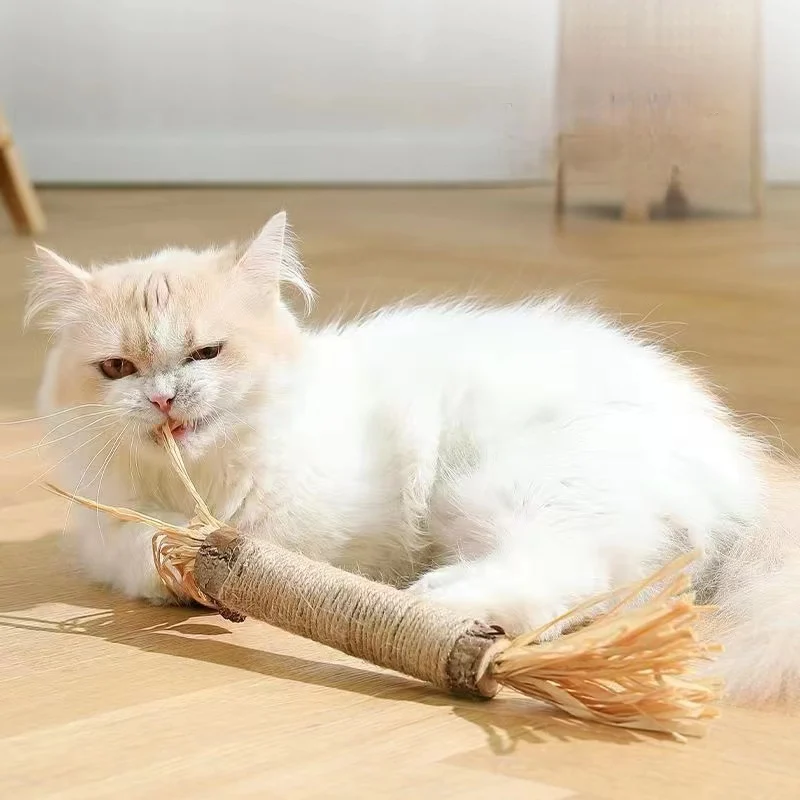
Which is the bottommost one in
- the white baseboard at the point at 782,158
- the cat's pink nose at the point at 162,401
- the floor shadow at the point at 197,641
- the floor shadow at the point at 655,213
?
the floor shadow at the point at 197,641

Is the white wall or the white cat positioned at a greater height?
the white wall

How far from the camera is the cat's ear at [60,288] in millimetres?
1379

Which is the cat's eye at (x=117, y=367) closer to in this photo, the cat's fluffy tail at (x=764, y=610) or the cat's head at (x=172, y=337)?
the cat's head at (x=172, y=337)

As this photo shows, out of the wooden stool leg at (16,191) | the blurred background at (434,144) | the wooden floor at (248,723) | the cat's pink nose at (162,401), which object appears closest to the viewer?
the wooden floor at (248,723)

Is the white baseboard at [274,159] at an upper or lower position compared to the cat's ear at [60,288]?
upper

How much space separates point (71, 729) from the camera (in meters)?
1.07

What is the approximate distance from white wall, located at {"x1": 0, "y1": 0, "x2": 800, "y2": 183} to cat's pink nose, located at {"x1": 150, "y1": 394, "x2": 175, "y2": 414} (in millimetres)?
2273

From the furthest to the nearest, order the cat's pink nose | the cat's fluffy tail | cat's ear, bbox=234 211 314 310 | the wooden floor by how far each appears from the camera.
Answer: cat's ear, bbox=234 211 314 310
the cat's pink nose
the cat's fluffy tail
the wooden floor

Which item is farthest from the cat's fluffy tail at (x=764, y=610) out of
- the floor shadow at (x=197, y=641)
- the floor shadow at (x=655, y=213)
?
the floor shadow at (x=655, y=213)

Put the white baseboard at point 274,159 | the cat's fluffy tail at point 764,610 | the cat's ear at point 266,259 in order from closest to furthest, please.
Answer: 1. the cat's fluffy tail at point 764,610
2. the cat's ear at point 266,259
3. the white baseboard at point 274,159

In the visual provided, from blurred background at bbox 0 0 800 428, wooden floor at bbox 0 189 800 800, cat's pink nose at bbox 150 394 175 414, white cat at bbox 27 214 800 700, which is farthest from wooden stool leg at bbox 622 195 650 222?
cat's pink nose at bbox 150 394 175 414

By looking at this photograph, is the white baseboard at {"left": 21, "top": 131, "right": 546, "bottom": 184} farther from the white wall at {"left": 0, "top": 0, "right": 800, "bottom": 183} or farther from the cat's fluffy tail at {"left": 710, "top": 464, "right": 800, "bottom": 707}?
the cat's fluffy tail at {"left": 710, "top": 464, "right": 800, "bottom": 707}

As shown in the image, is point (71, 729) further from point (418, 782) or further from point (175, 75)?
point (175, 75)

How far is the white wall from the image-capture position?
358 cm
